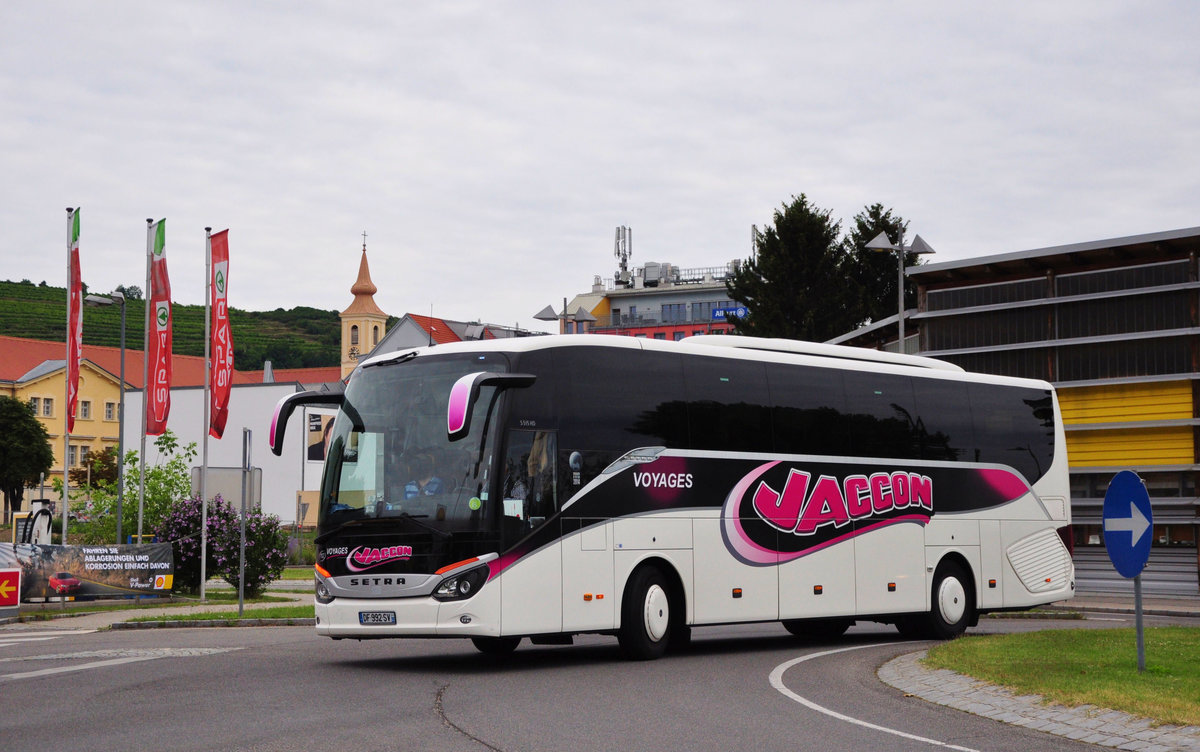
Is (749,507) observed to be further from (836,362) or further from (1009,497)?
(1009,497)

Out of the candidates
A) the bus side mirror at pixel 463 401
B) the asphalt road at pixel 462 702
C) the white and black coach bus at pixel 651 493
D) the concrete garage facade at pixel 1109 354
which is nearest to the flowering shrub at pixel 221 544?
the asphalt road at pixel 462 702

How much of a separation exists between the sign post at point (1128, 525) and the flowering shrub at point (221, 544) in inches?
934

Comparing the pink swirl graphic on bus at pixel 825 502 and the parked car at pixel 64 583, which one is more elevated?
the pink swirl graphic on bus at pixel 825 502

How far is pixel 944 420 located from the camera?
2098cm

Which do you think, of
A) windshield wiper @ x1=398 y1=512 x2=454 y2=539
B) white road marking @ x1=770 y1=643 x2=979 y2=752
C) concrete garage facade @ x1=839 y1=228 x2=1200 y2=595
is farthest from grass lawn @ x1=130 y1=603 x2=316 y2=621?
concrete garage facade @ x1=839 y1=228 x2=1200 y2=595

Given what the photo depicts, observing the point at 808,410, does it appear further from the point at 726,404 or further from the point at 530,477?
the point at 530,477

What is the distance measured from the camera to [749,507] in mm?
17734

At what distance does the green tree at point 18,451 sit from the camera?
9869 cm

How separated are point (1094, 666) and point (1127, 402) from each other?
22132 mm

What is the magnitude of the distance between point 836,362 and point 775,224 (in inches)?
1864

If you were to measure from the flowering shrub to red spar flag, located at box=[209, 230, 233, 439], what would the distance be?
Result: 2.21 metres

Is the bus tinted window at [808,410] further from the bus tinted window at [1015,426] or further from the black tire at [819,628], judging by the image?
the bus tinted window at [1015,426]

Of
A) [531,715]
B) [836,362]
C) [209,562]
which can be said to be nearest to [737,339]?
[836,362]

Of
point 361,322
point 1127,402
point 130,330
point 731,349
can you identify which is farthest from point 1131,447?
point 130,330
